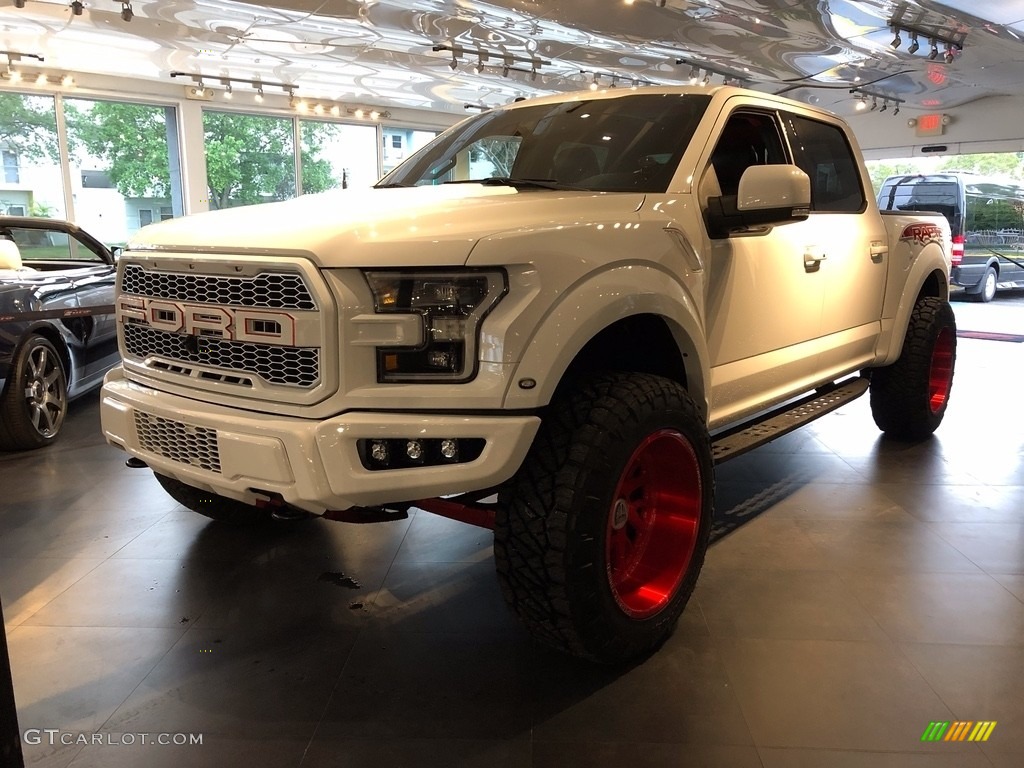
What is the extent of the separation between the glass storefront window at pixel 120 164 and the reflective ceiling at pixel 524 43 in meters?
0.93

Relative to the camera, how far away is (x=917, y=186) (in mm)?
12656

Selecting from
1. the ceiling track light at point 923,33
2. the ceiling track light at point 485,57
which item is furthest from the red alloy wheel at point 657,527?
the ceiling track light at point 485,57

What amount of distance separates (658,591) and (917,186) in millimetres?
12487

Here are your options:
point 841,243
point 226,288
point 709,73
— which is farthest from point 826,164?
point 709,73

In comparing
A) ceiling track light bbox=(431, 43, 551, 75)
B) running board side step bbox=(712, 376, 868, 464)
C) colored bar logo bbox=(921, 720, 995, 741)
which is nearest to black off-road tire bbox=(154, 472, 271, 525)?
running board side step bbox=(712, 376, 868, 464)

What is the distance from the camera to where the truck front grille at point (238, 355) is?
6.41 feet

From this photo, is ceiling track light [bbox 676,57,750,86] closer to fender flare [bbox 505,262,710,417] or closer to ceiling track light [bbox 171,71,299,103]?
ceiling track light [bbox 171,71,299,103]

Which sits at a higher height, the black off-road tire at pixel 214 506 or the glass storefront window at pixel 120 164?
the glass storefront window at pixel 120 164

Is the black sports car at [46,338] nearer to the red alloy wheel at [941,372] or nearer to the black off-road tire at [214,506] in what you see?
the black off-road tire at [214,506]

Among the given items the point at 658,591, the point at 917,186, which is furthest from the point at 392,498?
the point at 917,186

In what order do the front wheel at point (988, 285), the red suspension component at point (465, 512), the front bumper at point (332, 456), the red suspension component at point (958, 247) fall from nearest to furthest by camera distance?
the front bumper at point (332, 456) < the red suspension component at point (465, 512) < the red suspension component at point (958, 247) < the front wheel at point (988, 285)

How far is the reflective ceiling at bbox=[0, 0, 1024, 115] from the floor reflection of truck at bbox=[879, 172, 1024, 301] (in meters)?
1.44

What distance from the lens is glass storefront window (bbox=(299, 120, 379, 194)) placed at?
45.0ft

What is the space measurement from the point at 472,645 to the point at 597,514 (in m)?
0.73
